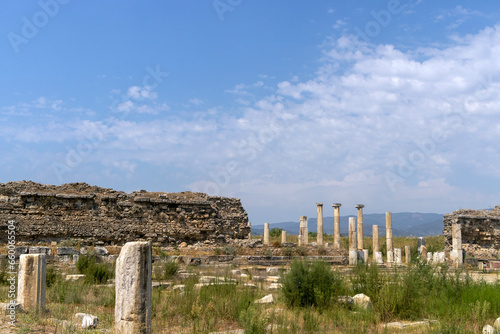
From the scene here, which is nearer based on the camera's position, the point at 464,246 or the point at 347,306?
the point at 347,306

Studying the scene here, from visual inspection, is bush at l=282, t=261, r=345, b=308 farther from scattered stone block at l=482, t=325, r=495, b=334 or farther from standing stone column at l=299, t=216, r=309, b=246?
standing stone column at l=299, t=216, r=309, b=246

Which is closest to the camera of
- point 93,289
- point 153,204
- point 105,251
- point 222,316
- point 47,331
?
point 47,331

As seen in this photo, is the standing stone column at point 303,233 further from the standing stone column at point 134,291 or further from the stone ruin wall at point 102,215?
the standing stone column at point 134,291

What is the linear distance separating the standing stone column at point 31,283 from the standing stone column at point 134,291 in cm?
241

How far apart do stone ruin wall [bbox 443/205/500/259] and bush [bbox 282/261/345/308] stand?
19131 mm

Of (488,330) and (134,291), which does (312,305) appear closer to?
(488,330)

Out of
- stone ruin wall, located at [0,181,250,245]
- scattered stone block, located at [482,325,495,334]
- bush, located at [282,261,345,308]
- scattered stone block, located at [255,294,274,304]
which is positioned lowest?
scattered stone block, located at [255,294,274,304]

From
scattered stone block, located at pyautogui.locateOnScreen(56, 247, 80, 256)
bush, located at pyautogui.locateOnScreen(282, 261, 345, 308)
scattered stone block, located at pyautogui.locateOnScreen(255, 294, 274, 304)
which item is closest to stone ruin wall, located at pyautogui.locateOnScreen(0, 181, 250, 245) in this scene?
scattered stone block, located at pyautogui.locateOnScreen(56, 247, 80, 256)

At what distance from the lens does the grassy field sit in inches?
246

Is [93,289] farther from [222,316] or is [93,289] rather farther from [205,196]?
[205,196]

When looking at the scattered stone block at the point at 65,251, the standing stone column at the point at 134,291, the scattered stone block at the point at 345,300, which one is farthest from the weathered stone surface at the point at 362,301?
the scattered stone block at the point at 65,251

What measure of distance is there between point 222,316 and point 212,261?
31.8 feet

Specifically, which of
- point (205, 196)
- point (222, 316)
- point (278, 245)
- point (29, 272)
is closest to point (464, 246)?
point (278, 245)

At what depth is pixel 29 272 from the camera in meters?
7.28
